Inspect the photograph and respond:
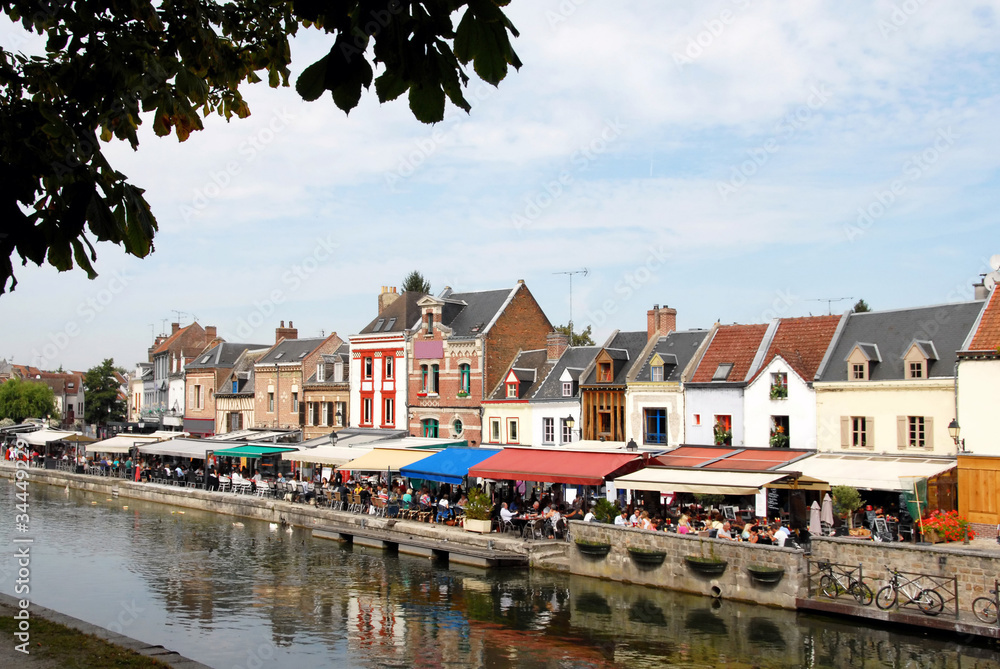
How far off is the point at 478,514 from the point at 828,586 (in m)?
12.5

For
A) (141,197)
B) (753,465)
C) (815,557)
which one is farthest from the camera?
(753,465)

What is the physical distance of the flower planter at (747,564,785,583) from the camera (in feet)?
68.3

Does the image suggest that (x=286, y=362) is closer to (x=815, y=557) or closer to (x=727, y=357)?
(x=727, y=357)

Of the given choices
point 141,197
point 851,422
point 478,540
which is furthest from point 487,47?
point 851,422

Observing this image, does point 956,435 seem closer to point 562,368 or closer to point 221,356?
point 562,368

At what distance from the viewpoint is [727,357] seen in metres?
33.2

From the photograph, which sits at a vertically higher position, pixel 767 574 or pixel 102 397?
pixel 102 397

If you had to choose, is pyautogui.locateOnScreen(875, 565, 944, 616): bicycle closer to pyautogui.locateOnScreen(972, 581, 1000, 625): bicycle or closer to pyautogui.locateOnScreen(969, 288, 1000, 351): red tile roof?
pyautogui.locateOnScreen(972, 581, 1000, 625): bicycle

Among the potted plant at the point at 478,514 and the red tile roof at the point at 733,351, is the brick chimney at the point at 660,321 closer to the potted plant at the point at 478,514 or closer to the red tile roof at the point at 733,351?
the red tile roof at the point at 733,351

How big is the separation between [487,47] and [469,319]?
41956 millimetres

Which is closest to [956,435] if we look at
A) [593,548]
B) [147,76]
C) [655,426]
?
[593,548]

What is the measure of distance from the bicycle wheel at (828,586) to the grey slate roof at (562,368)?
1805 centimetres

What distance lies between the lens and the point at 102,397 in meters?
→ 81.2

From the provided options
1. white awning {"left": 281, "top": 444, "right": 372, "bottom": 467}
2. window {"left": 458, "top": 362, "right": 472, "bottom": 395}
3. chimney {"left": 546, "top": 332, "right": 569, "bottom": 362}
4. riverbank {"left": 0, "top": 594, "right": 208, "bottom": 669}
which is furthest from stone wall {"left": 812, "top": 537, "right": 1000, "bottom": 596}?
window {"left": 458, "top": 362, "right": 472, "bottom": 395}
